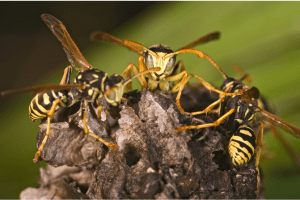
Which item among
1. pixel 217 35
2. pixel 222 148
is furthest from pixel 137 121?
pixel 217 35

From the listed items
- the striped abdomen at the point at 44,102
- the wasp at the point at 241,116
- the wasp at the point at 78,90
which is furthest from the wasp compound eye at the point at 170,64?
the striped abdomen at the point at 44,102

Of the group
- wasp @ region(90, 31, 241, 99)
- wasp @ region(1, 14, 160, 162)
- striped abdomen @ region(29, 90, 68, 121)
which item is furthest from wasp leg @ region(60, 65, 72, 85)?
wasp @ region(90, 31, 241, 99)

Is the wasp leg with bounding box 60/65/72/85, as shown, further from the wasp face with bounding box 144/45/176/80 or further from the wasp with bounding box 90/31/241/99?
the wasp face with bounding box 144/45/176/80

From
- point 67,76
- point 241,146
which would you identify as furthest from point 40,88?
point 241,146

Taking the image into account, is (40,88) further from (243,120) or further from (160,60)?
(243,120)

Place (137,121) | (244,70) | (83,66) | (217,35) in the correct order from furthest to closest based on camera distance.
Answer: (244,70)
(217,35)
(83,66)
(137,121)

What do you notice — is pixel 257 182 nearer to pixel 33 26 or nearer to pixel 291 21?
pixel 291 21

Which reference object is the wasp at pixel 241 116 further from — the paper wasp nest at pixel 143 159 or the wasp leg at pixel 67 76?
the wasp leg at pixel 67 76
